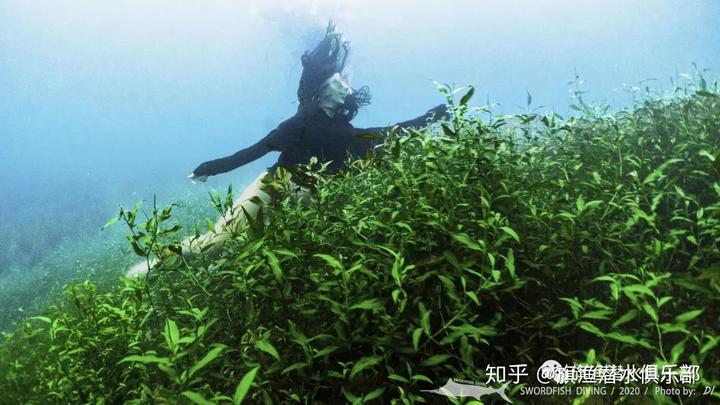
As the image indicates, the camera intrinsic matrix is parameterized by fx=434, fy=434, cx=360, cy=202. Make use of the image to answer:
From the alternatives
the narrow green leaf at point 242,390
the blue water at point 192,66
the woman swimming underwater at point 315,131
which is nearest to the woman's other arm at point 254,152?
the woman swimming underwater at point 315,131

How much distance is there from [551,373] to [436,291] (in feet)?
1.84

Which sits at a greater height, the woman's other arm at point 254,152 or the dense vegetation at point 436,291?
the woman's other arm at point 254,152

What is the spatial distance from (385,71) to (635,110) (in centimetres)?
9012

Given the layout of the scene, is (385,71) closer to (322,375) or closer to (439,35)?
(439,35)

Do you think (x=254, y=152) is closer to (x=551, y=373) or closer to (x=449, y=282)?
(x=449, y=282)

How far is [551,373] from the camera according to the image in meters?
1.78

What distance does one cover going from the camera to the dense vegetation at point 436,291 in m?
1.65

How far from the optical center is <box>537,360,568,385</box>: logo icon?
1.73 m

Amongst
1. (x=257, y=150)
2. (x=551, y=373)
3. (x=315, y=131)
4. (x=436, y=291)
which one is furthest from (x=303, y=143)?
(x=551, y=373)

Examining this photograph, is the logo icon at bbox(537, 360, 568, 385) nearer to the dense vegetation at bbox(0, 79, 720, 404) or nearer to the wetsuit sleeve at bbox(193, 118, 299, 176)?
the dense vegetation at bbox(0, 79, 720, 404)

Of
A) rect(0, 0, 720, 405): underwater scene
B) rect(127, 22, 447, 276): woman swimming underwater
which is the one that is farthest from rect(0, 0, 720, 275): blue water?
rect(0, 0, 720, 405): underwater scene

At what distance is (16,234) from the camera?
19.6 meters

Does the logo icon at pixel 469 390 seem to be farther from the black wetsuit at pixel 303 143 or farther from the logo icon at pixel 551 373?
the black wetsuit at pixel 303 143

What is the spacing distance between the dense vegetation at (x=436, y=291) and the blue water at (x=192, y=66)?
26.3ft
